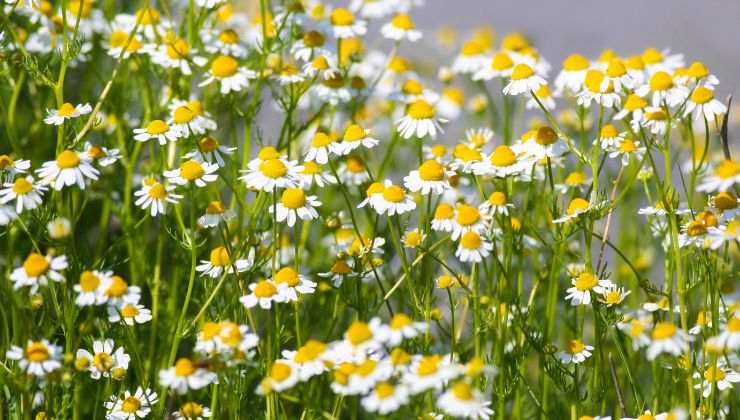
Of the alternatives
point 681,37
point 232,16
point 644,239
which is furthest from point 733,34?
point 232,16

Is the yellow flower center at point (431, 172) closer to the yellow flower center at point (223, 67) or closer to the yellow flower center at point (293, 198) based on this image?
the yellow flower center at point (293, 198)

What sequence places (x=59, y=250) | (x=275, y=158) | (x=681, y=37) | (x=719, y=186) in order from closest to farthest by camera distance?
(x=719, y=186)
(x=275, y=158)
(x=59, y=250)
(x=681, y=37)

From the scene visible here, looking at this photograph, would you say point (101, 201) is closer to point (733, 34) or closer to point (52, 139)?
point (52, 139)

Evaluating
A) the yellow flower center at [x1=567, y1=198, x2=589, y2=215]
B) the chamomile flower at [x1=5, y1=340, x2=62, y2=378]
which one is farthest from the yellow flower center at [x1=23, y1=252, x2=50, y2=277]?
the yellow flower center at [x1=567, y1=198, x2=589, y2=215]

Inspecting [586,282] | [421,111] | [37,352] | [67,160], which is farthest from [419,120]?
[37,352]

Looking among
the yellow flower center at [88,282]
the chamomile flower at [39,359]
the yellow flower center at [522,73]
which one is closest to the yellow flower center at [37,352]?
the chamomile flower at [39,359]

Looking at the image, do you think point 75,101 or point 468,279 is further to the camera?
point 75,101
